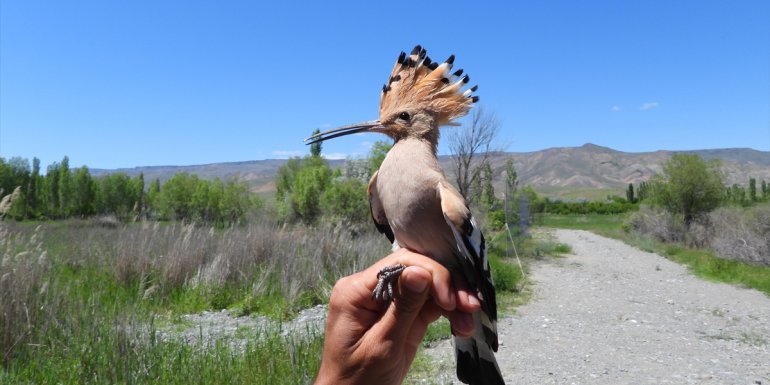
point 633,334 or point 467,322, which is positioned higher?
point 467,322

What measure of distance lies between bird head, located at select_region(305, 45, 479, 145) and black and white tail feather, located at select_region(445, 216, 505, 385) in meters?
0.51

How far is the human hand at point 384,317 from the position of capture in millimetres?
1868

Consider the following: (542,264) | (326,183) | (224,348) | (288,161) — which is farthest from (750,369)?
(288,161)

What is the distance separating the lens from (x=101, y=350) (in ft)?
11.6

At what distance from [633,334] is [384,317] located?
7283 millimetres

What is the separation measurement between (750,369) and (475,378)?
18.8ft

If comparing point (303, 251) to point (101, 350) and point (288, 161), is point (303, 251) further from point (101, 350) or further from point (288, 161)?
point (288, 161)

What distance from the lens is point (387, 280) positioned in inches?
74.5

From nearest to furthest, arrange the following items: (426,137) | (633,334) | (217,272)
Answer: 1. (426,137)
2. (633,334)
3. (217,272)

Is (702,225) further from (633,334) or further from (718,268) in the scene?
(633,334)

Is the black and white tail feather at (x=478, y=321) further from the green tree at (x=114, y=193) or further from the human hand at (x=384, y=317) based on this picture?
the green tree at (x=114, y=193)

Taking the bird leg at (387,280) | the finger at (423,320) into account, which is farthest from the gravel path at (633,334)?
the bird leg at (387,280)

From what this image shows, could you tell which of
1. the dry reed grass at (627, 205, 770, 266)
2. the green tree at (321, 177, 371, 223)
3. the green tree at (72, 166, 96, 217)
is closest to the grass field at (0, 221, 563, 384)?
the green tree at (321, 177, 371, 223)

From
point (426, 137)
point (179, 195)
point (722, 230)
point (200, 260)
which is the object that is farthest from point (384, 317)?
point (179, 195)
